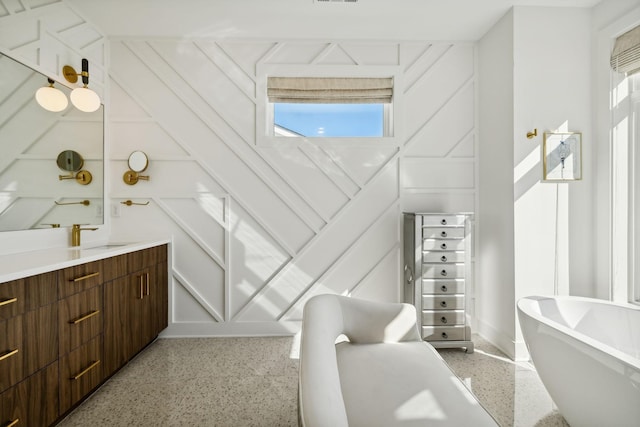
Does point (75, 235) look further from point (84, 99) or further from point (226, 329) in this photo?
point (226, 329)

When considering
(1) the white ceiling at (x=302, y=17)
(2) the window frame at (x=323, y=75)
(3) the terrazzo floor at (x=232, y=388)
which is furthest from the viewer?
(2) the window frame at (x=323, y=75)

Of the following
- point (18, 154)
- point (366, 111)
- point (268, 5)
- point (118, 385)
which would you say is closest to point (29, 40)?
point (18, 154)

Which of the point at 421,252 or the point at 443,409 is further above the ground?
the point at 421,252

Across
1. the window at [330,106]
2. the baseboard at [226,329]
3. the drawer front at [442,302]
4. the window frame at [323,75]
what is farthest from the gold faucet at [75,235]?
the drawer front at [442,302]

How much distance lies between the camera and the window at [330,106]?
351 centimetres

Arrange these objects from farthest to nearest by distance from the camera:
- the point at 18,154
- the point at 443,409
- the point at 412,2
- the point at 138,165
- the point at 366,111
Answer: the point at 366,111 < the point at 138,165 < the point at 412,2 < the point at 18,154 < the point at 443,409

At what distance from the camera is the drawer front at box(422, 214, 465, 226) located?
119 inches

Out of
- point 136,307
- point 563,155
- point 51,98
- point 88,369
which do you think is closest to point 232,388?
point 88,369

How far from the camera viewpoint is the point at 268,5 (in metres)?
2.87

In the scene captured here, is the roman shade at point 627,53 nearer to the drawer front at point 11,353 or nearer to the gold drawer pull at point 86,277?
the gold drawer pull at point 86,277

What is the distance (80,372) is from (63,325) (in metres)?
0.35

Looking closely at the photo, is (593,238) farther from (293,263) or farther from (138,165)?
(138,165)

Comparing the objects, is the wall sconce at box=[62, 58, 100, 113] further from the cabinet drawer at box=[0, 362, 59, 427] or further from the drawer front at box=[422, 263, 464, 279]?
the drawer front at box=[422, 263, 464, 279]

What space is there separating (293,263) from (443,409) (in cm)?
226
